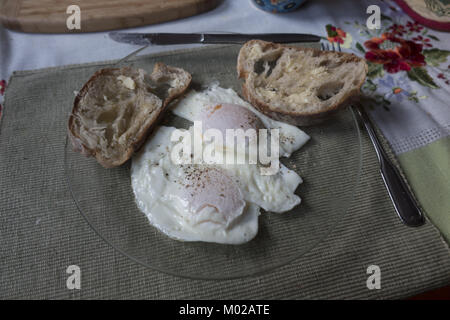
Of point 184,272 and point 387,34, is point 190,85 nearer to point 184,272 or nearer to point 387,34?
point 184,272

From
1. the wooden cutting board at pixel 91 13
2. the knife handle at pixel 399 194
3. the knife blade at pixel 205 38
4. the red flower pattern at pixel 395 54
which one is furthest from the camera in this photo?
the wooden cutting board at pixel 91 13

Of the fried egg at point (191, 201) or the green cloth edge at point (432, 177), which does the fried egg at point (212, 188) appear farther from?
the green cloth edge at point (432, 177)

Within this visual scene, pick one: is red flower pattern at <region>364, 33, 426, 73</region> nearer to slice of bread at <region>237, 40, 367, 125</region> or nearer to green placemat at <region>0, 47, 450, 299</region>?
slice of bread at <region>237, 40, 367, 125</region>

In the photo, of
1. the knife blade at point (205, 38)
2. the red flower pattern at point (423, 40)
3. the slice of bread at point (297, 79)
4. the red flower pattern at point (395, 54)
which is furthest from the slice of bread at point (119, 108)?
the red flower pattern at point (423, 40)

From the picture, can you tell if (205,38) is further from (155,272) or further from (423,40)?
(423,40)

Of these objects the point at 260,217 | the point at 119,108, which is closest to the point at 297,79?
the point at 260,217

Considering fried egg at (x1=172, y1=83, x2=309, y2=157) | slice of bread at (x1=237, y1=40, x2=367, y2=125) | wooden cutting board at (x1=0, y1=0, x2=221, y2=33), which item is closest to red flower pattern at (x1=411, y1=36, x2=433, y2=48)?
slice of bread at (x1=237, y1=40, x2=367, y2=125)
